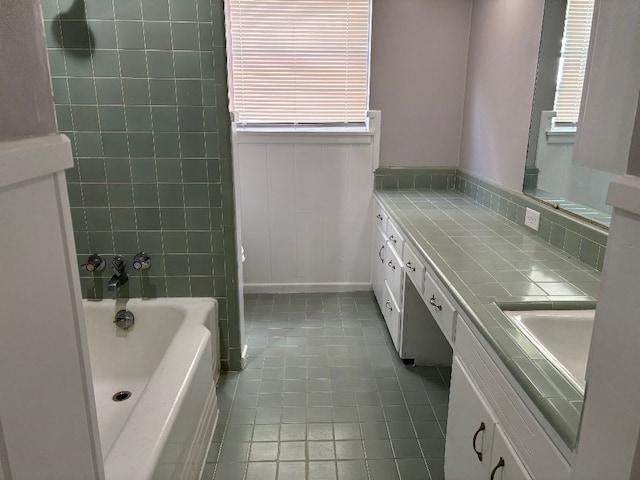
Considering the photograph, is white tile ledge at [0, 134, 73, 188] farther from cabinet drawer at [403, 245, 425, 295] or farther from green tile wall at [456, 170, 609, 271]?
cabinet drawer at [403, 245, 425, 295]

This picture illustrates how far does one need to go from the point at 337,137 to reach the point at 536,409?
2.71 metres

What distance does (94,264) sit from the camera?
242cm

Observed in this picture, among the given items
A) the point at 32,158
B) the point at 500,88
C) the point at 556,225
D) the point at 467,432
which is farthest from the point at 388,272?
the point at 32,158

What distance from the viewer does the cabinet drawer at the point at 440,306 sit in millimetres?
1778

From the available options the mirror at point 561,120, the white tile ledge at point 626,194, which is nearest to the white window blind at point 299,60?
the mirror at point 561,120

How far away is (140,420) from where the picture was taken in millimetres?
1581

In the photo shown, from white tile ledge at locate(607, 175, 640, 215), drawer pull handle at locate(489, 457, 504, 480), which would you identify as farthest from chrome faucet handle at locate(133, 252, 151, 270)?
white tile ledge at locate(607, 175, 640, 215)

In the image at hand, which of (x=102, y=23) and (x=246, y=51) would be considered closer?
(x=102, y=23)

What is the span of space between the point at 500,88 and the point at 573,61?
0.78 metres

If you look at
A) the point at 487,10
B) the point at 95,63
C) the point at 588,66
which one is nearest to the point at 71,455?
the point at 588,66

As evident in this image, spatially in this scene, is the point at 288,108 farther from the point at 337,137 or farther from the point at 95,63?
the point at 95,63

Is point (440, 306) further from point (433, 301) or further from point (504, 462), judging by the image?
point (504, 462)

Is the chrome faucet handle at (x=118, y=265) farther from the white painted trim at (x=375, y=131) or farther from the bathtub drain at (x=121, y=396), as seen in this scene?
the white painted trim at (x=375, y=131)

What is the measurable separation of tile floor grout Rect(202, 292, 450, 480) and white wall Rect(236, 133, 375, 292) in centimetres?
51
